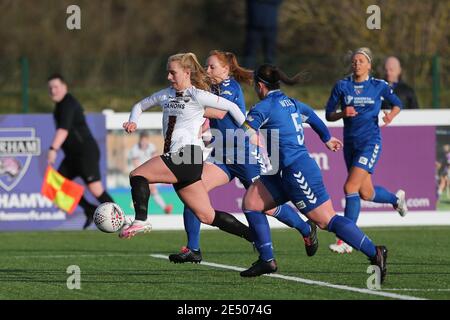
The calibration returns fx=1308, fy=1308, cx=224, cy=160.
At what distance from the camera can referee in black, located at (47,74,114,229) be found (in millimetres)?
17562

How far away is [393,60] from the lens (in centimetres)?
1719

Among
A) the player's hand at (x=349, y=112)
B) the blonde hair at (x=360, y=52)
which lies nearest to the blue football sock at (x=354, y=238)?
the player's hand at (x=349, y=112)

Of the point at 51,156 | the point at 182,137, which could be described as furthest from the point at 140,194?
the point at 51,156

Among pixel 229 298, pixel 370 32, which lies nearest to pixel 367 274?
pixel 229 298

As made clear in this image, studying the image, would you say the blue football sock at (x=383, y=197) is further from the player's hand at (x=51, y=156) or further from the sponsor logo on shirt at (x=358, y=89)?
the player's hand at (x=51, y=156)

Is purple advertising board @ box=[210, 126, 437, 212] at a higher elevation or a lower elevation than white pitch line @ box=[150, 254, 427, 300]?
higher

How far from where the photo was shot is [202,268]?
12211mm

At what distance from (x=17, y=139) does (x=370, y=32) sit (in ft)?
44.9

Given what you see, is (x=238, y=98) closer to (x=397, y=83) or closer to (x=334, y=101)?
(x=334, y=101)

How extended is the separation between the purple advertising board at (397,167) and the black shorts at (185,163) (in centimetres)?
670

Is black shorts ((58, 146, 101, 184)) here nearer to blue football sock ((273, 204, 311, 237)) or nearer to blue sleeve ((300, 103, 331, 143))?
blue football sock ((273, 204, 311, 237))

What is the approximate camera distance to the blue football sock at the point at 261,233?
11.2 meters

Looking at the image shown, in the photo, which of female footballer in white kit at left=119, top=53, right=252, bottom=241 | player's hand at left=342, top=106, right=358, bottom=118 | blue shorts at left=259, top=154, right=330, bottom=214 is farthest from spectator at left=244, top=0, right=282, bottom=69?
blue shorts at left=259, top=154, right=330, bottom=214
